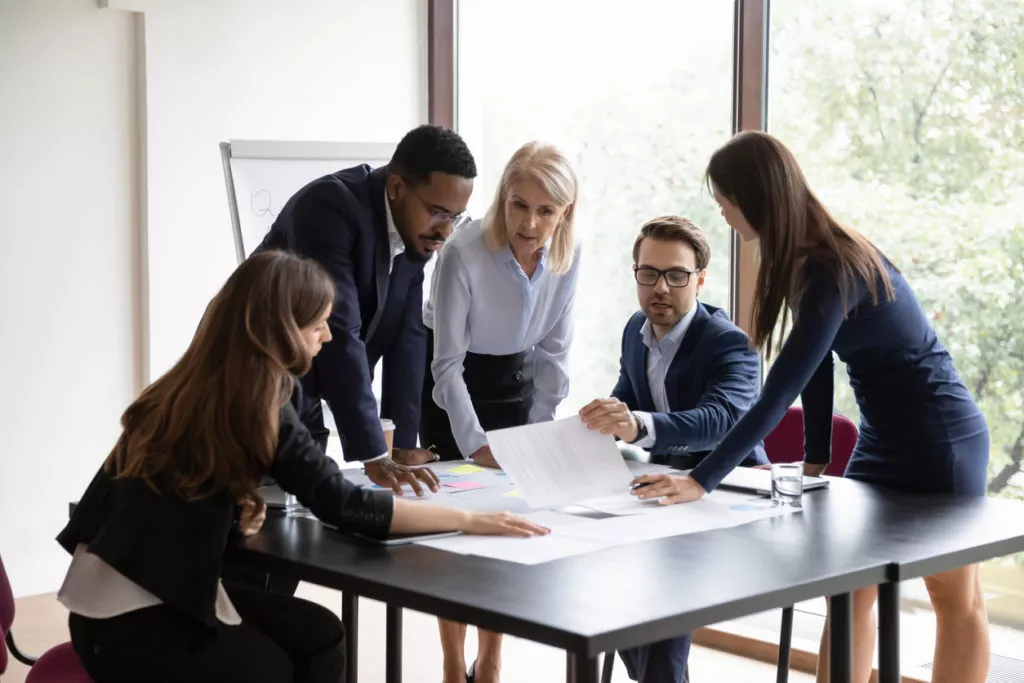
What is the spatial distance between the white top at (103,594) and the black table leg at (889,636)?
94cm

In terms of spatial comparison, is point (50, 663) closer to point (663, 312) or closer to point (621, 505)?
point (621, 505)

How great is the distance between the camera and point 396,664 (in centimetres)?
246

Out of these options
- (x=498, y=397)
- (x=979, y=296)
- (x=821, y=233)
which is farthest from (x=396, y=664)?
(x=979, y=296)

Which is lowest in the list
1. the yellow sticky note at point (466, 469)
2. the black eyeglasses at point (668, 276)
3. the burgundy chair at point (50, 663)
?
the burgundy chair at point (50, 663)

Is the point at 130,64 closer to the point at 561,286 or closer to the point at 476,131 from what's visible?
the point at 476,131

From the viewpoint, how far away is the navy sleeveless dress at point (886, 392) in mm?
2102

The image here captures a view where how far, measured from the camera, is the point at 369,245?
2.48m

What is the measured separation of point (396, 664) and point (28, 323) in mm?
2464

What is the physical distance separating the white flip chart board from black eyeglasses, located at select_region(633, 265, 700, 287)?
168 centimetres

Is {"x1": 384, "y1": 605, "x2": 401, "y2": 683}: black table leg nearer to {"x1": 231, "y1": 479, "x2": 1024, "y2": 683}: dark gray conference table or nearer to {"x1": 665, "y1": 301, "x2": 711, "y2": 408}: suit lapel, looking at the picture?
{"x1": 231, "y1": 479, "x2": 1024, "y2": 683}: dark gray conference table

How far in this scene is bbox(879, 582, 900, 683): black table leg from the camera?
5.82 ft

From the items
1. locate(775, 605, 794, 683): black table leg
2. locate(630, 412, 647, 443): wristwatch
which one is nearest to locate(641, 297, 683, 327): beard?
locate(630, 412, 647, 443): wristwatch

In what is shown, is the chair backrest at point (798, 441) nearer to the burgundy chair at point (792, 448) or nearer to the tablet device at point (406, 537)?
the burgundy chair at point (792, 448)

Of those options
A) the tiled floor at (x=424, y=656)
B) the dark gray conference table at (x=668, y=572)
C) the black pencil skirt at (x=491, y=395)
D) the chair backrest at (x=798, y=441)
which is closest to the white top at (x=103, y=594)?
the dark gray conference table at (x=668, y=572)
